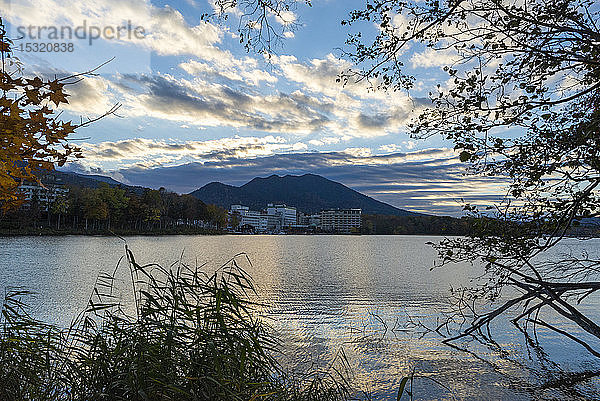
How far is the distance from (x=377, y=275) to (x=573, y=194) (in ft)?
97.1

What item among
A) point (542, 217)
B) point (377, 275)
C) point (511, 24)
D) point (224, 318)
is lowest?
point (377, 275)

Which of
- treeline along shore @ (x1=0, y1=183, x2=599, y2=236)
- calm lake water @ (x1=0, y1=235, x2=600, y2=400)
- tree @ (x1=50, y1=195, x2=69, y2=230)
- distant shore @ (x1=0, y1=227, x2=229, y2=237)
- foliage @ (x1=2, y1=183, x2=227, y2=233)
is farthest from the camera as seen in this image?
foliage @ (x1=2, y1=183, x2=227, y2=233)

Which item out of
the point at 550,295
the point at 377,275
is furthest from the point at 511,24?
the point at 377,275

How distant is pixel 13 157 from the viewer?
11.8 feet

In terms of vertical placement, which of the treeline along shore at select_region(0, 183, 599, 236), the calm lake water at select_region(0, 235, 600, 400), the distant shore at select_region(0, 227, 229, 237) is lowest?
the calm lake water at select_region(0, 235, 600, 400)

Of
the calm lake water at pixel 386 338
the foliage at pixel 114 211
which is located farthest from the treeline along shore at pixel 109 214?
the calm lake water at pixel 386 338

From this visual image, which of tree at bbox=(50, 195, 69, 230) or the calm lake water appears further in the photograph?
tree at bbox=(50, 195, 69, 230)

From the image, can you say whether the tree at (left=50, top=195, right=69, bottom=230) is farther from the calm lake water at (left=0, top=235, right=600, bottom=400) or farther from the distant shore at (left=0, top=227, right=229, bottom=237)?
the calm lake water at (left=0, top=235, right=600, bottom=400)

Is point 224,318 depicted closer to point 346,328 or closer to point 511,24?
point 511,24

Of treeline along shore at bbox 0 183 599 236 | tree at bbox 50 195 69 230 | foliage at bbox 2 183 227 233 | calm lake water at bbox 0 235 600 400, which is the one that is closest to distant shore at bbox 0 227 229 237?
treeline along shore at bbox 0 183 599 236

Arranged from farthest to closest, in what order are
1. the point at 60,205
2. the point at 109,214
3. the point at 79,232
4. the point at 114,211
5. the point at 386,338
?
1. the point at 114,211
2. the point at 109,214
3. the point at 79,232
4. the point at 60,205
5. the point at 386,338

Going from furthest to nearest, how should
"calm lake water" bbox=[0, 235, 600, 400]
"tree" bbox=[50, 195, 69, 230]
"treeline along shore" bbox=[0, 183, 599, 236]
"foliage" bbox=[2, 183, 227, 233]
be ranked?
1. "foliage" bbox=[2, 183, 227, 233]
2. "tree" bbox=[50, 195, 69, 230]
3. "treeline along shore" bbox=[0, 183, 599, 236]
4. "calm lake water" bbox=[0, 235, 600, 400]

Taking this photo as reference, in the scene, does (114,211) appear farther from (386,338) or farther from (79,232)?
(386,338)

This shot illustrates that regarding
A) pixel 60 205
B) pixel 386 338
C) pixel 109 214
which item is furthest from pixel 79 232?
pixel 386 338
